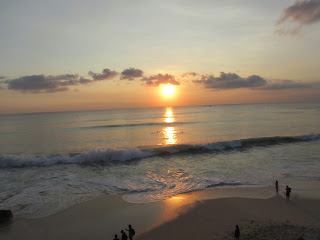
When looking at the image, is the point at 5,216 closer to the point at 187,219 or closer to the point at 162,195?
the point at 162,195

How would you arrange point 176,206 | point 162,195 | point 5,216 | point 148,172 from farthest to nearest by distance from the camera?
point 148,172 < point 162,195 < point 176,206 < point 5,216

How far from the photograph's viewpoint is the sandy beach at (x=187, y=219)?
12359 millimetres

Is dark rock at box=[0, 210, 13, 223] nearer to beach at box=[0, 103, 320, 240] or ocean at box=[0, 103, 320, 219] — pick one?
beach at box=[0, 103, 320, 240]

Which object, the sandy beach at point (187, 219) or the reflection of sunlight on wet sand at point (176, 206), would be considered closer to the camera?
the sandy beach at point (187, 219)

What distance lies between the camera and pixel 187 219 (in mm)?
14070

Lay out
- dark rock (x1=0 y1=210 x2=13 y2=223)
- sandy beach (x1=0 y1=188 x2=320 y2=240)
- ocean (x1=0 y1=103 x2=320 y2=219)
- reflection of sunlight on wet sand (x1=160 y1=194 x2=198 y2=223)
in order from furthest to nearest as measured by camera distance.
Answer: ocean (x1=0 y1=103 x2=320 y2=219), reflection of sunlight on wet sand (x1=160 y1=194 x2=198 y2=223), dark rock (x1=0 y1=210 x2=13 y2=223), sandy beach (x1=0 y1=188 x2=320 y2=240)

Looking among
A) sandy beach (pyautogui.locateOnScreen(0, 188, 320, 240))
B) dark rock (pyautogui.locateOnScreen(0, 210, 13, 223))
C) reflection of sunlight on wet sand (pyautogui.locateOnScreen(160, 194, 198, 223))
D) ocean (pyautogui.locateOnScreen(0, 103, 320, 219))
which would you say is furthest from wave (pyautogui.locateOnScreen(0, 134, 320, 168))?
dark rock (pyautogui.locateOnScreen(0, 210, 13, 223))

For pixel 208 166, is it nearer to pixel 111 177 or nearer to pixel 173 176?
pixel 173 176

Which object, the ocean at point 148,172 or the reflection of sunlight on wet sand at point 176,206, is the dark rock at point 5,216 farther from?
the reflection of sunlight on wet sand at point 176,206

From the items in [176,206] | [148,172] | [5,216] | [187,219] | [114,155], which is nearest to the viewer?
[187,219]

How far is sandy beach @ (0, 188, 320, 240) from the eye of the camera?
40.5 feet

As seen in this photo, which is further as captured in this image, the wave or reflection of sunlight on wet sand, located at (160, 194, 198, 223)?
the wave

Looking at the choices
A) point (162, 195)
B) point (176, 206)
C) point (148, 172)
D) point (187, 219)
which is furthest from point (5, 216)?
point (148, 172)

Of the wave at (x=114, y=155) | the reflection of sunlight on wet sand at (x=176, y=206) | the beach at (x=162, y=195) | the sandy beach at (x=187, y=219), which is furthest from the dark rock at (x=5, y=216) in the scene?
the wave at (x=114, y=155)
